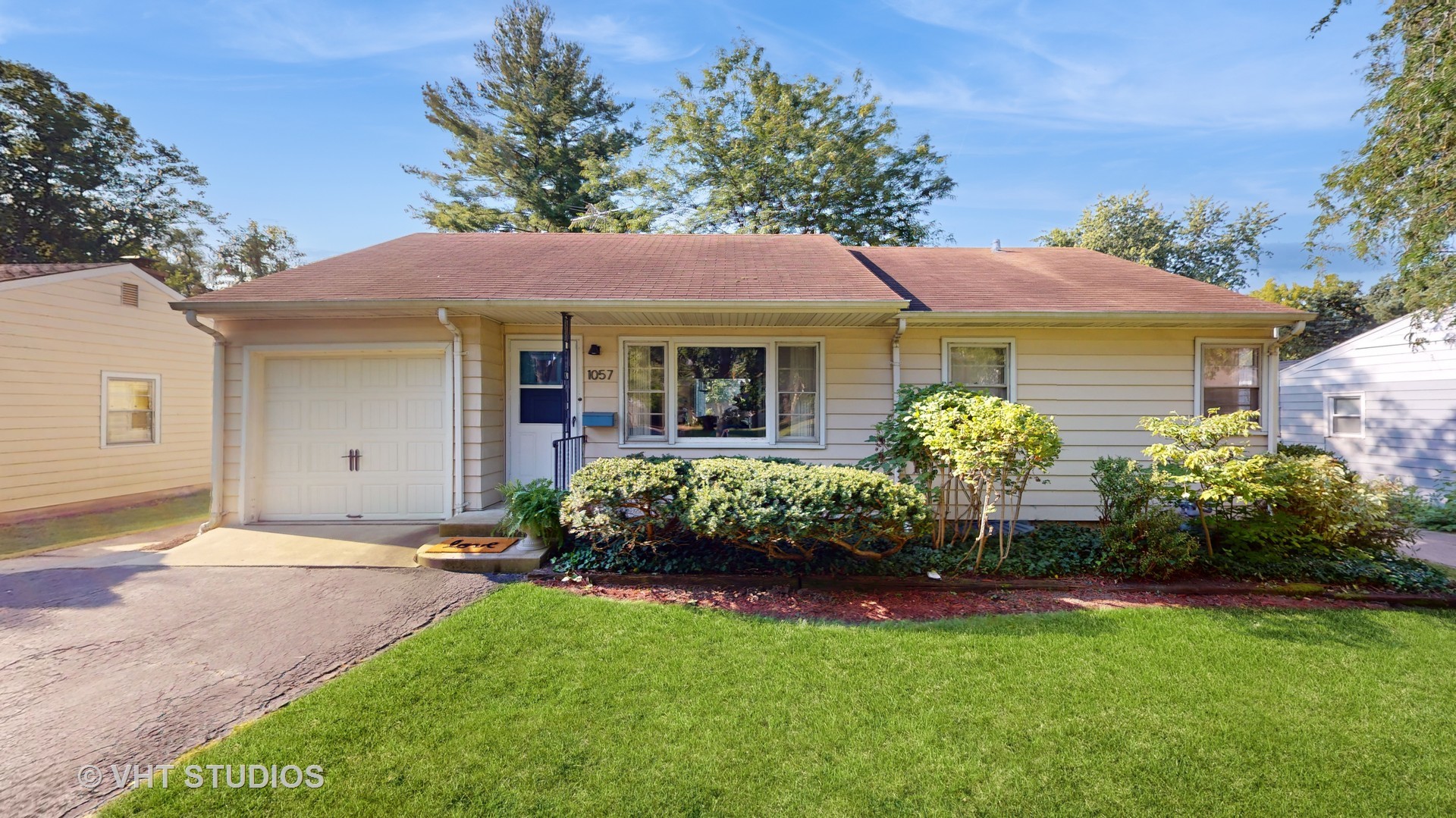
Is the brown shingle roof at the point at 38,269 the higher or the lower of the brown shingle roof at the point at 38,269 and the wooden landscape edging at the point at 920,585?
the higher

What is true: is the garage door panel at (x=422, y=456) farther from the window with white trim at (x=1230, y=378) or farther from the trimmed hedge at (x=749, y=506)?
the window with white trim at (x=1230, y=378)

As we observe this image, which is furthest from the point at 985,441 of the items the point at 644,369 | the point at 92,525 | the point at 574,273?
the point at 92,525

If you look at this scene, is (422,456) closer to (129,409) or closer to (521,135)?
(129,409)

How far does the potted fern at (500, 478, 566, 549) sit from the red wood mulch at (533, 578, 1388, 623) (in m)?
0.55

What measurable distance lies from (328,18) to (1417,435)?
2042 cm

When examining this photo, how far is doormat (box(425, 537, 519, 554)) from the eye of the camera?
519 centimetres

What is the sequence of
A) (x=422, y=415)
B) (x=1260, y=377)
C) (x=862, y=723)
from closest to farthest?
(x=862, y=723) < (x=422, y=415) < (x=1260, y=377)

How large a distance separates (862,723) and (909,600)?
202 centimetres

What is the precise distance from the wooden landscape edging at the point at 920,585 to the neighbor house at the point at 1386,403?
8292 mm

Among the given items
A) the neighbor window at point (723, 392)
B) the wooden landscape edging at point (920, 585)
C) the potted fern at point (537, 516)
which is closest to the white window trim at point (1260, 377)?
the wooden landscape edging at point (920, 585)

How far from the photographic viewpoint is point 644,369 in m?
6.91

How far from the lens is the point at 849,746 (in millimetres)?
2637

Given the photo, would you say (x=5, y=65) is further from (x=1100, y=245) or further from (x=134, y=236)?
(x=1100, y=245)

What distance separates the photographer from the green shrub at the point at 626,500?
4.66 meters
